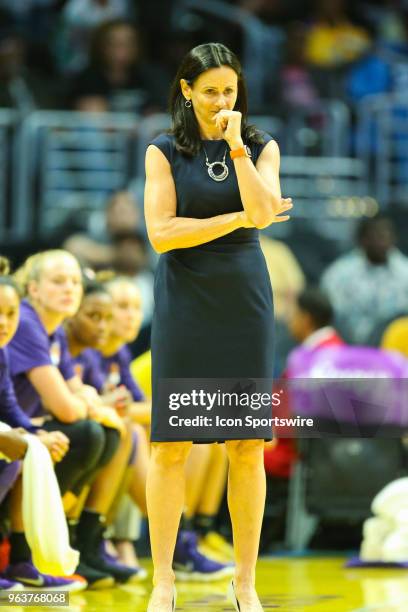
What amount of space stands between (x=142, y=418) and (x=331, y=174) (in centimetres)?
470

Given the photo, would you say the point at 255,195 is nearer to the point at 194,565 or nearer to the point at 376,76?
the point at 194,565

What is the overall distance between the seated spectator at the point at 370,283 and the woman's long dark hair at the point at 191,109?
5034 mm

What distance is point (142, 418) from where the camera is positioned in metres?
6.11

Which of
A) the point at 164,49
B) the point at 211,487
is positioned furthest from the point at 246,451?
the point at 164,49

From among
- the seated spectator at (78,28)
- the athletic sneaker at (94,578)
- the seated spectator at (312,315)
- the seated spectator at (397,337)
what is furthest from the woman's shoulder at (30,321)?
the seated spectator at (78,28)

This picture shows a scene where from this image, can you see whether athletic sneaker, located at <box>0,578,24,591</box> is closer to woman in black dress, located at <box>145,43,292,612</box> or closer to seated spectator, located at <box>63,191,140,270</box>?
woman in black dress, located at <box>145,43,292,612</box>

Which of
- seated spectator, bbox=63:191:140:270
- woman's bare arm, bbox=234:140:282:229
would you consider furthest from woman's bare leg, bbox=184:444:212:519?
seated spectator, bbox=63:191:140:270

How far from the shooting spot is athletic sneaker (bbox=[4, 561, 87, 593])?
16.8 feet

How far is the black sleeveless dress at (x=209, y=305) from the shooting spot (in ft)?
13.8

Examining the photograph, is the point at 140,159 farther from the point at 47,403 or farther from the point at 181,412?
the point at 181,412

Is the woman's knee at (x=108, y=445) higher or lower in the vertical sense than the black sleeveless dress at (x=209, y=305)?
lower

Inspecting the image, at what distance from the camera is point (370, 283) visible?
9336 millimetres

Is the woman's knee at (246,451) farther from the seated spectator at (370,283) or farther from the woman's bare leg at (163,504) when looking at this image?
the seated spectator at (370,283)

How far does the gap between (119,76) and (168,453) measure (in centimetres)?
682
